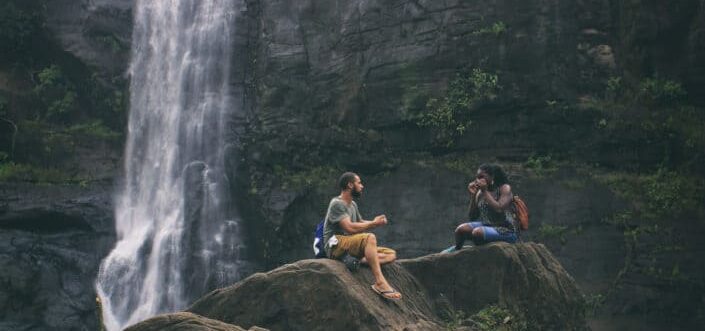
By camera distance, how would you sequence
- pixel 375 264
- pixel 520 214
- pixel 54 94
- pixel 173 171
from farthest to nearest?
pixel 54 94
pixel 173 171
pixel 520 214
pixel 375 264

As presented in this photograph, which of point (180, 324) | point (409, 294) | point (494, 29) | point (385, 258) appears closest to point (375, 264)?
point (385, 258)

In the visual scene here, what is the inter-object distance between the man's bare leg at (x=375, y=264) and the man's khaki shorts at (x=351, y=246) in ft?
0.19

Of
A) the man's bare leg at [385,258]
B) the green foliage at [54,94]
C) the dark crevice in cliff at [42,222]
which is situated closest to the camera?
the man's bare leg at [385,258]

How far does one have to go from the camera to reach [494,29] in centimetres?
1936

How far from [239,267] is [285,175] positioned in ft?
8.52

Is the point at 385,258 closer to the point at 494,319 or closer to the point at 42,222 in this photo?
the point at 494,319

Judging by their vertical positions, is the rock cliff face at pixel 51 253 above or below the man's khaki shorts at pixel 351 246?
below

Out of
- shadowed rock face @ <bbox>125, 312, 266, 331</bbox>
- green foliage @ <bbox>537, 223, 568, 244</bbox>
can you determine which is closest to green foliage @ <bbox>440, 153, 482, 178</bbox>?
green foliage @ <bbox>537, 223, 568, 244</bbox>

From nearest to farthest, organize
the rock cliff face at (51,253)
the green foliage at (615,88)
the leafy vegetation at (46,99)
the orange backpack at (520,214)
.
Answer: the orange backpack at (520,214), the green foliage at (615,88), the rock cliff face at (51,253), the leafy vegetation at (46,99)

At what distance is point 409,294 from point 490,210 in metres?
1.77

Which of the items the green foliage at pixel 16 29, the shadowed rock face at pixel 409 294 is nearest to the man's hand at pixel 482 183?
the shadowed rock face at pixel 409 294

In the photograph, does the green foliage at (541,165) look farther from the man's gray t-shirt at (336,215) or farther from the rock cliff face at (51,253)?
the rock cliff face at (51,253)

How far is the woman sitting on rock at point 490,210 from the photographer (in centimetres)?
1102

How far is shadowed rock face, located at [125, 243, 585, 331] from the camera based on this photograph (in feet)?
30.2
